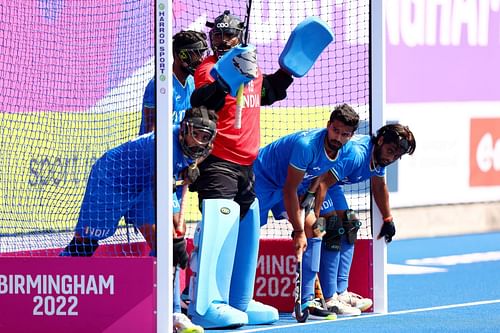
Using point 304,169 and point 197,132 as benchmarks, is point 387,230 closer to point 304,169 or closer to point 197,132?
point 304,169

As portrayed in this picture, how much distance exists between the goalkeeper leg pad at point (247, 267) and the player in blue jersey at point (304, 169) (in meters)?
0.28

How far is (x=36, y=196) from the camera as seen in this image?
1038 centimetres

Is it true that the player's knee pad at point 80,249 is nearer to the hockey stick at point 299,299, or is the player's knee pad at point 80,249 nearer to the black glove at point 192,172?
the black glove at point 192,172

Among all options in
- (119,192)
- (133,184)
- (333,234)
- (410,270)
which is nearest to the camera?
(133,184)

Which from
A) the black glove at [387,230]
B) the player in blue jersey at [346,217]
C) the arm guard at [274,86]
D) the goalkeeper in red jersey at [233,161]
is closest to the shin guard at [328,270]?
the player in blue jersey at [346,217]

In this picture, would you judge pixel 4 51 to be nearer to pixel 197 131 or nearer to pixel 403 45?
pixel 197 131

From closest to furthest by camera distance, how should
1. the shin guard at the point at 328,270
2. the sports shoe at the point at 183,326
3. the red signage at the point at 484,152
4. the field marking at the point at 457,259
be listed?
1. the sports shoe at the point at 183,326
2. the shin guard at the point at 328,270
3. the field marking at the point at 457,259
4. the red signage at the point at 484,152

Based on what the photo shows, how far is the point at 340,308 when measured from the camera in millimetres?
9844

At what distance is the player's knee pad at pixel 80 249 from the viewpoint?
895 cm

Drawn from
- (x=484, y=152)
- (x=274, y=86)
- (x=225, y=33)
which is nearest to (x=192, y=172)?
(x=225, y=33)

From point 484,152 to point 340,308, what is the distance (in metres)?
6.95

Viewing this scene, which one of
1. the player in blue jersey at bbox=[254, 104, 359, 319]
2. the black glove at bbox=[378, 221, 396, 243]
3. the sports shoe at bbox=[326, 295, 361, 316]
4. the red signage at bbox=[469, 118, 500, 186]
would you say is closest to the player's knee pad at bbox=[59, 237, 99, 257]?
the player in blue jersey at bbox=[254, 104, 359, 319]

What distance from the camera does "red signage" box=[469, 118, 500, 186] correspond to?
639 inches

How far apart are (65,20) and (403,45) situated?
557cm
